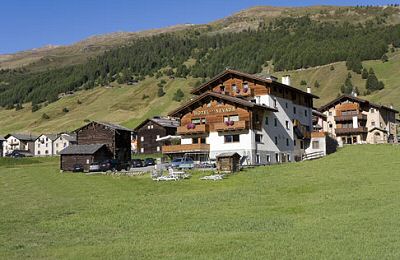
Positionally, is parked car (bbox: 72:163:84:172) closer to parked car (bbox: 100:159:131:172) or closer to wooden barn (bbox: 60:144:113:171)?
wooden barn (bbox: 60:144:113:171)

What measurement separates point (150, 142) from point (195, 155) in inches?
2098

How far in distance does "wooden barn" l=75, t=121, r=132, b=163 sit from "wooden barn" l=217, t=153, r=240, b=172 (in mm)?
38845

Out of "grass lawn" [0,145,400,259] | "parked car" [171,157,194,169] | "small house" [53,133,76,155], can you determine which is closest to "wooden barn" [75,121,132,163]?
"parked car" [171,157,194,169]

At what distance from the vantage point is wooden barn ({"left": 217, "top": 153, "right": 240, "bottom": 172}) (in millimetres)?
58219

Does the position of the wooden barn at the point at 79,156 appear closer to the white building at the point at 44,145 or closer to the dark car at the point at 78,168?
the dark car at the point at 78,168

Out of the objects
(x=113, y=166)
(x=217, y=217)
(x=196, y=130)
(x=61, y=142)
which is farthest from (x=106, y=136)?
(x=61, y=142)

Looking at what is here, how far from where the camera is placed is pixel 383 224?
87.8 feet

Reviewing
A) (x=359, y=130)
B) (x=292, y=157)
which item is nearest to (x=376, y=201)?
(x=292, y=157)

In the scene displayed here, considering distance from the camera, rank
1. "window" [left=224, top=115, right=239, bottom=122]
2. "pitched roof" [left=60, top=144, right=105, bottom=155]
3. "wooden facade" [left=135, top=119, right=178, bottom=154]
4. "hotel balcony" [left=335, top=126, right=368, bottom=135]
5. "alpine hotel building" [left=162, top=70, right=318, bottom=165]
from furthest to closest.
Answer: "wooden facade" [left=135, top=119, right=178, bottom=154], "hotel balcony" [left=335, top=126, right=368, bottom=135], "pitched roof" [left=60, top=144, right=105, bottom=155], "window" [left=224, top=115, right=239, bottom=122], "alpine hotel building" [left=162, top=70, right=318, bottom=165]

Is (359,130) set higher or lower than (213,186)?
higher

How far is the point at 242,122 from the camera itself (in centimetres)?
7156

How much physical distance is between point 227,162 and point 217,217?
26.8 meters

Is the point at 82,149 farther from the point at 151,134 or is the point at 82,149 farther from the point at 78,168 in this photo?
the point at 151,134

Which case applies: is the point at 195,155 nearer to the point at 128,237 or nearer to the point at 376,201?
the point at 376,201
